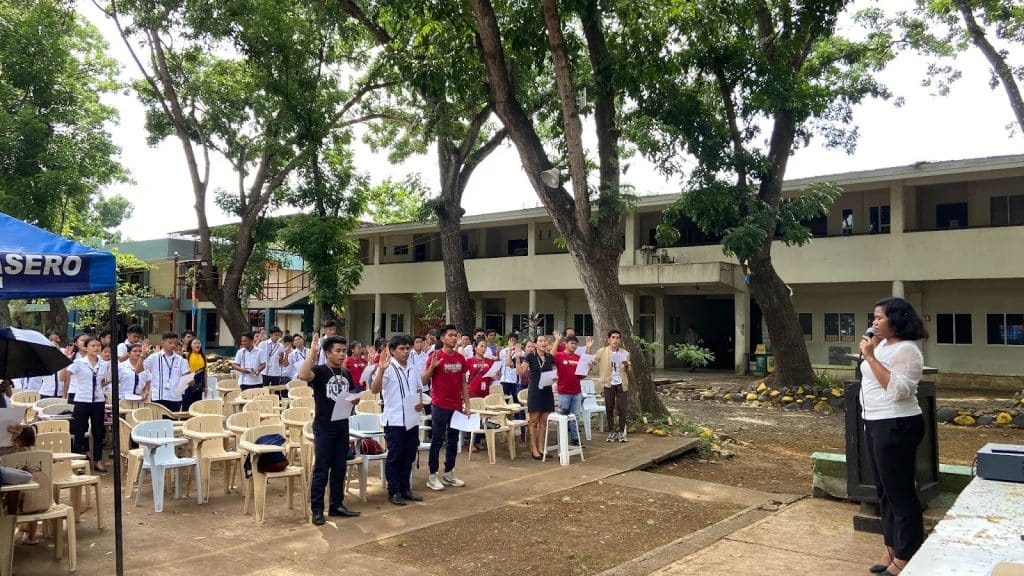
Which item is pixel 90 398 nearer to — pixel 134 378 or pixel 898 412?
pixel 134 378

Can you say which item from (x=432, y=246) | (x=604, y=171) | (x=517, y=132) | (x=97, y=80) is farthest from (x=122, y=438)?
(x=432, y=246)

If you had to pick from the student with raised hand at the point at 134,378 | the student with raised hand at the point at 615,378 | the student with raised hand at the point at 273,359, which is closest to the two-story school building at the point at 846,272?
the student with raised hand at the point at 615,378

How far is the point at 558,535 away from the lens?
6.56 m

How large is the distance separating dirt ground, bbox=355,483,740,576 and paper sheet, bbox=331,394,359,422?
1.23 m

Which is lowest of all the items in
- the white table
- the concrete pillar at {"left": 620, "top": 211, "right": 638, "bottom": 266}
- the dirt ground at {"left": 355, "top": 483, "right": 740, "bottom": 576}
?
the dirt ground at {"left": 355, "top": 483, "right": 740, "bottom": 576}

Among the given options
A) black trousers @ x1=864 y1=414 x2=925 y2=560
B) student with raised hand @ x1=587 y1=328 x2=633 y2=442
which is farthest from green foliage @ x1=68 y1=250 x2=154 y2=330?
black trousers @ x1=864 y1=414 x2=925 y2=560

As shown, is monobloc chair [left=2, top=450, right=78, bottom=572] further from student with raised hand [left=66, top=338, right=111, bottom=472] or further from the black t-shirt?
student with raised hand [left=66, top=338, right=111, bottom=472]

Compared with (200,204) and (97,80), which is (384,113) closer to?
(200,204)

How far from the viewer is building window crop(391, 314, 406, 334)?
3195cm

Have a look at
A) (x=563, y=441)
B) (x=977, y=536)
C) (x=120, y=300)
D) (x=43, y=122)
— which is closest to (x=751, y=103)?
(x=563, y=441)

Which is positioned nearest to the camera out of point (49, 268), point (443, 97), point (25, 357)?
point (49, 268)

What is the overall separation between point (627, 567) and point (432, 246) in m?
26.5

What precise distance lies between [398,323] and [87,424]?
75.8ft

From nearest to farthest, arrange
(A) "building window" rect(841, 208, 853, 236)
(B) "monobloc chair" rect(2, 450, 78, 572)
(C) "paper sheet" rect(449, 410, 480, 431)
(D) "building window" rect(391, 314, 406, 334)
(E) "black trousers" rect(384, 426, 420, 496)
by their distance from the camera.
→ (B) "monobloc chair" rect(2, 450, 78, 572) → (E) "black trousers" rect(384, 426, 420, 496) → (C) "paper sheet" rect(449, 410, 480, 431) → (A) "building window" rect(841, 208, 853, 236) → (D) "building window" rect(391, 314, 406, 334)
